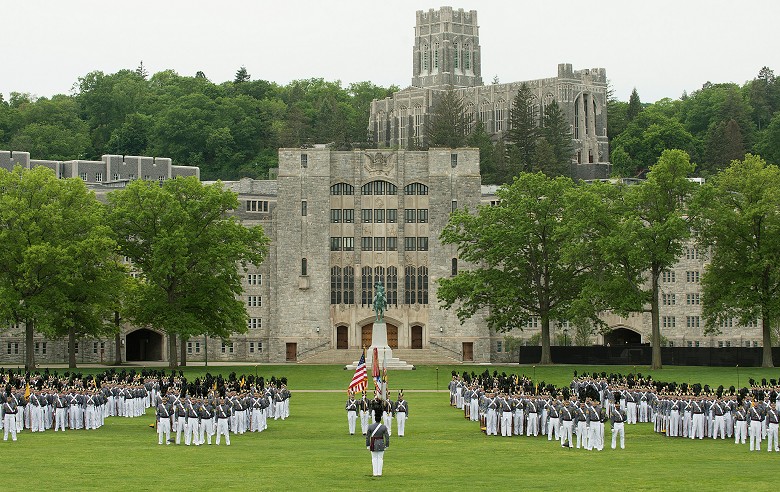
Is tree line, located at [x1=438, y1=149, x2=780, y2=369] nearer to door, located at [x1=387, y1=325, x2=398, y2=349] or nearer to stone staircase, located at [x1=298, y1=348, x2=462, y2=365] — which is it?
stone staircase, located at [x1=298, y1=348, x2=462, y2=365]

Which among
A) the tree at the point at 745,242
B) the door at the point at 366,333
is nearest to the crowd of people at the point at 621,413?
the tree at the point at 745,242

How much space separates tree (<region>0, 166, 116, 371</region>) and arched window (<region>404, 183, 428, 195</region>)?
29.2 m

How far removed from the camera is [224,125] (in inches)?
7790

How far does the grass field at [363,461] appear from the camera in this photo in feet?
120

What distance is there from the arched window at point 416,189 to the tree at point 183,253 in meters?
19.9

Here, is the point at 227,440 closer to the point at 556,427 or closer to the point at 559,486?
the point at 556,427

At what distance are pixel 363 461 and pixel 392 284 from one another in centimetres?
7342

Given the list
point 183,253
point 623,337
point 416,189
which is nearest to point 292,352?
point 416,189

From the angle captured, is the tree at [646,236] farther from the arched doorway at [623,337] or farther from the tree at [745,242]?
the arched doorway at [623,337]

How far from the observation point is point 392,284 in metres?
115

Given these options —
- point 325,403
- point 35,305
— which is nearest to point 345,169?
point 35,305

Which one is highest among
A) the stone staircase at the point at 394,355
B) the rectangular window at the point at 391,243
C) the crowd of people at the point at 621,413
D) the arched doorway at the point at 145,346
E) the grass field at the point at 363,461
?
the rectangular window at the point at 391,243

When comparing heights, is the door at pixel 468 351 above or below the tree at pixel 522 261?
below

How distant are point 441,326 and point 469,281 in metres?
13.4
